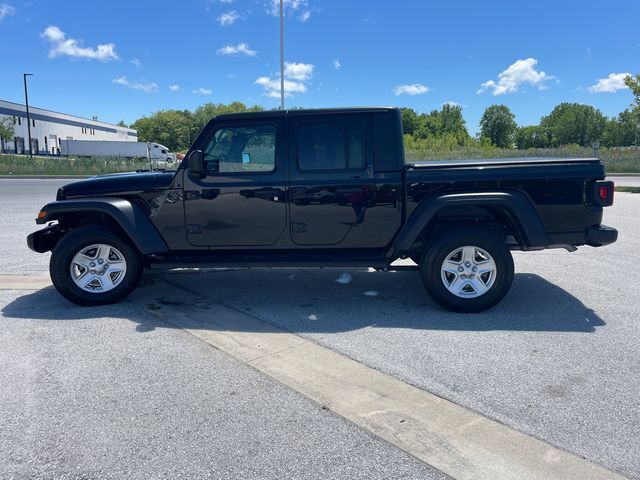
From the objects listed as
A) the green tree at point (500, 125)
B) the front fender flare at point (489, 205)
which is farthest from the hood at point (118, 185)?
the green tree at point (500, 125)

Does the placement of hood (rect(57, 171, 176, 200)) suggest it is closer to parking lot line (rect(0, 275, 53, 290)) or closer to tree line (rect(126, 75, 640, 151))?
parking lot line (rect(0, 275, 53, 290))

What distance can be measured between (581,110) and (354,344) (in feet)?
413

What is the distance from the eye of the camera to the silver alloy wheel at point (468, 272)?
4.70 metres

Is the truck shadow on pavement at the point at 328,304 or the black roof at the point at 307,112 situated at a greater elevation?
the black roof at the point at 307,112

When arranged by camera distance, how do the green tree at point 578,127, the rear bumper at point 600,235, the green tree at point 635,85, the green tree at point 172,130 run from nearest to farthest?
the rear bumper at point 600,235 < the green tree at point 635,85 < the green tree at point 172,130 < the green tree at point 578,127

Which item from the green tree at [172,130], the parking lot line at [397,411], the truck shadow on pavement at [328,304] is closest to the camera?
the parking lot line at [397,411]

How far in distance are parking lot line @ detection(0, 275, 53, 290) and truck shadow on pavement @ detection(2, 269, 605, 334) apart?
0.27 metres

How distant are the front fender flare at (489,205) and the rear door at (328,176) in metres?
0.50

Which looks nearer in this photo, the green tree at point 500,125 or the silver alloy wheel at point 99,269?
the silver alloy wheel at point 99,269

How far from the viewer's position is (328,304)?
505 centimetres

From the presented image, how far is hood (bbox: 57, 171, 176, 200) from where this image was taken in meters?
4.92

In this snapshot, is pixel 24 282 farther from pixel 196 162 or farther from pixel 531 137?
pixel 531 137

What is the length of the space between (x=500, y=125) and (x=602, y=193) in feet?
375

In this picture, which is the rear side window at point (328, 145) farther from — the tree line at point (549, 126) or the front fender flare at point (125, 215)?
the tree line at point (549, 126)
